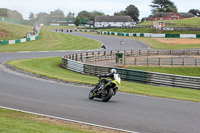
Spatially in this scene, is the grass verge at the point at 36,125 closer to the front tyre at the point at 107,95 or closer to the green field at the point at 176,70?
the front tyre at the point at 107,95

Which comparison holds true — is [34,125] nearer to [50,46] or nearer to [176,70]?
[176,70]

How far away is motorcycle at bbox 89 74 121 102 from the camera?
48.9ft

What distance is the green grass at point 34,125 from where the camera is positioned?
9.55m

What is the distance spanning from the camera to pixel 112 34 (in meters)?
111

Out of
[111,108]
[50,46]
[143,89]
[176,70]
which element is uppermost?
[50,46]

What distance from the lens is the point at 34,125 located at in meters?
10.4

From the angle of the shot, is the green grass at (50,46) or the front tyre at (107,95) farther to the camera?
the green grass at (50,46)

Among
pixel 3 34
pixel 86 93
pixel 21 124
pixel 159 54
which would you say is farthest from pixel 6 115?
pixel 3 34

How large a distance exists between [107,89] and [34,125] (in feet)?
18.7

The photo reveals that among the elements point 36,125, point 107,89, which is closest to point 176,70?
point 107,89

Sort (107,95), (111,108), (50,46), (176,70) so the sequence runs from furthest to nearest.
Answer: (50,46), (176,70), (107,95), (111,108)

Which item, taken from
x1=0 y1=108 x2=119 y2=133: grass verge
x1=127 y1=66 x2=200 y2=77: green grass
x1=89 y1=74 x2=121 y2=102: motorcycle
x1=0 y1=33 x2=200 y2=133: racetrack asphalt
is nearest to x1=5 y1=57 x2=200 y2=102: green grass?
x1=0 y1=33 x2=200 y2=133: racetrack asphalt

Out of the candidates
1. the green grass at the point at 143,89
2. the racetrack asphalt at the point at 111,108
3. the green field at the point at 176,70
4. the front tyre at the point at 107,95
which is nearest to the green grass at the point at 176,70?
the green field at the point at 176,70

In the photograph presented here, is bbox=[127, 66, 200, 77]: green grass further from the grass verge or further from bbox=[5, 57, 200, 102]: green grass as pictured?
the grass verge
